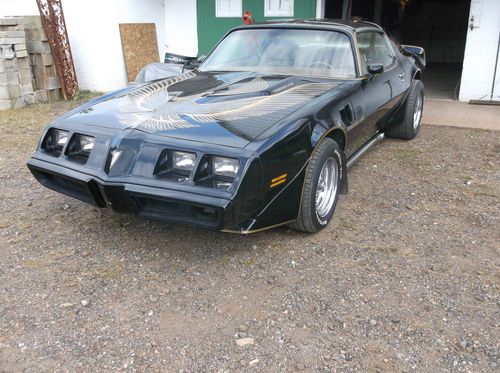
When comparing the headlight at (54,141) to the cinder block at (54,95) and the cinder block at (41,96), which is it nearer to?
the cinder block at (41,96)

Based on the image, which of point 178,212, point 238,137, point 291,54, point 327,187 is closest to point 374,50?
point 291,54

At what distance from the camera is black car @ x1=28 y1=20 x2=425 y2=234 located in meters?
2.79

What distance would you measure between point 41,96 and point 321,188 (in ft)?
23.3

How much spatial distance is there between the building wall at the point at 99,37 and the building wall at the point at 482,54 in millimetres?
6446

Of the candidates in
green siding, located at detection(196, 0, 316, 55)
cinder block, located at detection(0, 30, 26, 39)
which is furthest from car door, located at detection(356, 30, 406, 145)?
cinder block, located at detection(0, 30, 26, 39)

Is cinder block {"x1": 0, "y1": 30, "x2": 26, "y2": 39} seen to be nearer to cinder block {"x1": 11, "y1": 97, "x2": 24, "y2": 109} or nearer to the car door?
cinder block {"x1": 11, "y1": 97, "x2": 24, "y2": 109}

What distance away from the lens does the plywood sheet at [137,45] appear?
32.3 feet

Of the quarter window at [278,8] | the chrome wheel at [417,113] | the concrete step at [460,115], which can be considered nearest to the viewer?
the chrome wheel at [417,113]

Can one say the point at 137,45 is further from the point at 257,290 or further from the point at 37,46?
the point at 257,290

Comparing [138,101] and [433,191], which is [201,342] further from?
[433,191]

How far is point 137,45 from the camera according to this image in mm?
10031

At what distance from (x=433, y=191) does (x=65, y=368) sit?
136 inches

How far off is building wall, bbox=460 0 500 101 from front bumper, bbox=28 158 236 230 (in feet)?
23.1

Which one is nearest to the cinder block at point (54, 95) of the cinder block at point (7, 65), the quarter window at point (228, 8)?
the cinder block at point (7, 65)
